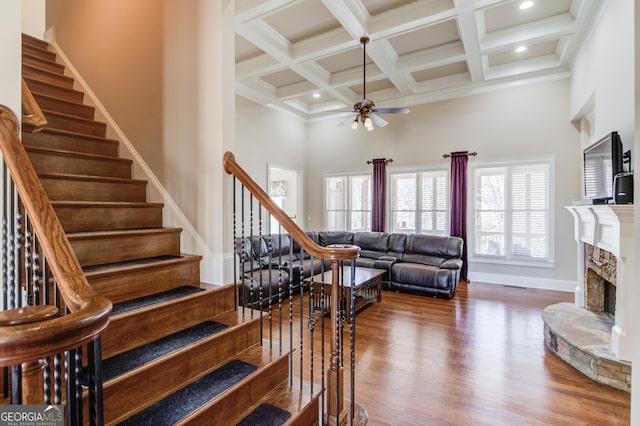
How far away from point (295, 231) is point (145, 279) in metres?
1.07

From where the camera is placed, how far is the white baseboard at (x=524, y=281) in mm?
5406

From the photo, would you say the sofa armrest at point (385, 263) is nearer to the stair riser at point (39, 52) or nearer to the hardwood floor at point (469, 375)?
the hardwood floor at point (469, 375)

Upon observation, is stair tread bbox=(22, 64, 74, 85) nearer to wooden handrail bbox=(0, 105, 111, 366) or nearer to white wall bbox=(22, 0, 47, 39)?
white wall bbox=(22, 0, 47, 39)

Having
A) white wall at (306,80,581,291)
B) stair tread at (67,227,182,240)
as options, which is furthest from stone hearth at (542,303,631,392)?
stair tread at (67,227,182,240)

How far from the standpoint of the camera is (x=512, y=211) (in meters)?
5.85

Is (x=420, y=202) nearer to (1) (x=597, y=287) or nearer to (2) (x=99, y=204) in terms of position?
(1) (x=597, y=287)

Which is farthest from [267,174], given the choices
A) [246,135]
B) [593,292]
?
[593,292]

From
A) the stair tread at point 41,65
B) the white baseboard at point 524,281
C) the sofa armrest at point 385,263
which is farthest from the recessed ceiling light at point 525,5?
the stair tread at point 41,65

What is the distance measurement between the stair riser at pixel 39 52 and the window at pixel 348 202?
210 inches

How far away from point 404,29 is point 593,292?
3.94 m

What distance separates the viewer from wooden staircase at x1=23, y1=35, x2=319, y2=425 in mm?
1602

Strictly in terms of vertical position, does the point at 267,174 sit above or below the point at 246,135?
below

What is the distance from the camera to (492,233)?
6.05 m

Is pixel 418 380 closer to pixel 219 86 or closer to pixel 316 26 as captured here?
pixel 219 86
